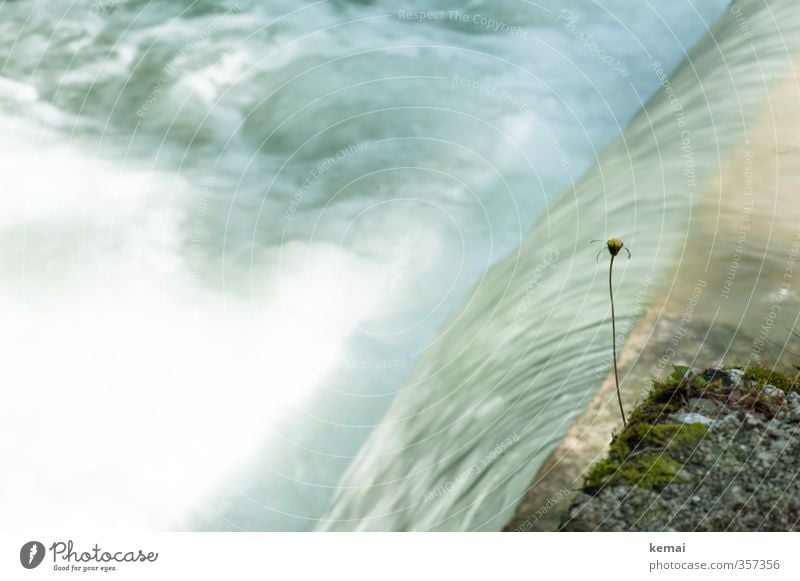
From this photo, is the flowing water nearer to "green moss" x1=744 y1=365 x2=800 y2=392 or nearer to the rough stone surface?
the rough stone surface

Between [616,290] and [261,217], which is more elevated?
[616,290]

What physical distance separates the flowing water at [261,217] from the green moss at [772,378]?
0.48 metres

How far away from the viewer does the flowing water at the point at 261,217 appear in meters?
2.62

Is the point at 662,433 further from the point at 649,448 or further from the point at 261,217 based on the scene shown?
the point at 261,217

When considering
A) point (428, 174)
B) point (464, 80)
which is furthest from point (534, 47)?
point (428, 174)

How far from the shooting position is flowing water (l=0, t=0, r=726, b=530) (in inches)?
103

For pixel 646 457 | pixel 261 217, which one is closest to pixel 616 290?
pixel 646 457

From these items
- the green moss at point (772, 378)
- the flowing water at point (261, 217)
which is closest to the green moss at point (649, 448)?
the green moss at point (772, 378)

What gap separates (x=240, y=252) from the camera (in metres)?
3.06

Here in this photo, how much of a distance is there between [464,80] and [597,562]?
2.15 m

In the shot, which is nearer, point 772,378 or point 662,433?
point 662,433

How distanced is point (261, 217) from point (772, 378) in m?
1.94

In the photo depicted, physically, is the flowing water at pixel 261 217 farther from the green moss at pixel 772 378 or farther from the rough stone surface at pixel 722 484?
the green moss at pixel 772 378

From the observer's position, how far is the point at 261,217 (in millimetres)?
3100
